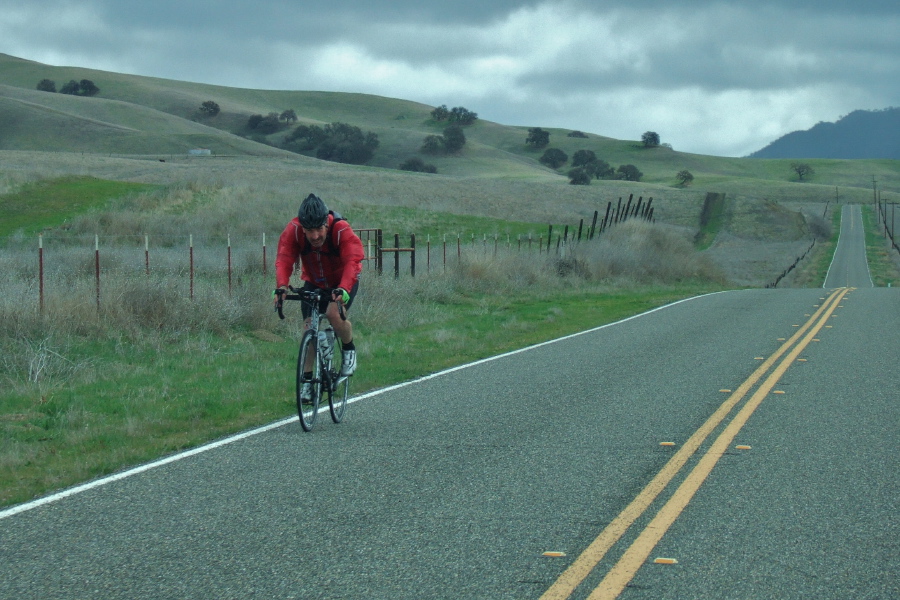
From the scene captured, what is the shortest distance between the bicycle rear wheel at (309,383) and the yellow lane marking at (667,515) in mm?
3492

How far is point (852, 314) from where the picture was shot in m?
20.6

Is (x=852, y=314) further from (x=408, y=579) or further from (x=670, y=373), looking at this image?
(x=408, y=579)

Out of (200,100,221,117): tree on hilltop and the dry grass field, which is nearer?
the dry grass field

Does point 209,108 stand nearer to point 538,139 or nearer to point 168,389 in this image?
point 538,139

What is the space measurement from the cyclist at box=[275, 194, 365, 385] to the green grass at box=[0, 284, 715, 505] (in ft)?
4.51

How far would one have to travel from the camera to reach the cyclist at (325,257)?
27.5 feet

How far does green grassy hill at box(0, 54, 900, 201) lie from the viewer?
111812mm

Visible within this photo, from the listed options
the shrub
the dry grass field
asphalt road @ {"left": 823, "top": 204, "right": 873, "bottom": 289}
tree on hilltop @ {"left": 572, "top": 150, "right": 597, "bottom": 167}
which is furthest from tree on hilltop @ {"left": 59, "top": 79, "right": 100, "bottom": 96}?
asphalt road @ {"left": 823, "top": 204, "right": 873, "bottom": 289}

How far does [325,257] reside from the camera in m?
8.86

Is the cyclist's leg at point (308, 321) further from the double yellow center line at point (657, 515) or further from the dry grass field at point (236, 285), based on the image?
the double yellow center line at point (657, 515)

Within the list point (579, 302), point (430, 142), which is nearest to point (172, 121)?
point (430, 142)

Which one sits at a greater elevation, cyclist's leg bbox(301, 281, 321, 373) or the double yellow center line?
cyclist's leg bbox(301, 281, 321, 373)

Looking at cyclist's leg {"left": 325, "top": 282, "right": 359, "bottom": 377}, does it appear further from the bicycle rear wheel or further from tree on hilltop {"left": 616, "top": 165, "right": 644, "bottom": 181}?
tree on hilltop {"left": 616, "top": 165, "right": 644, "bottom": 181}

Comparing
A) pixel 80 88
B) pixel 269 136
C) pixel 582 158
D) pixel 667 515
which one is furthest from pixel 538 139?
pixel 667 515
